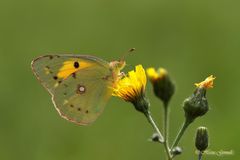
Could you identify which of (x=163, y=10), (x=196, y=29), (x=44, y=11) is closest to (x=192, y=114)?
(x=196, y=29)

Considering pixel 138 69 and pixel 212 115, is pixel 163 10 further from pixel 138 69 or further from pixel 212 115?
pixel 138 69

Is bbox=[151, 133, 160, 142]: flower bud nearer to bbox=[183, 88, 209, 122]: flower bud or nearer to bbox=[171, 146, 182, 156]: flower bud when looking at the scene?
bbox=[171, 146, 182, 156]: flower bud

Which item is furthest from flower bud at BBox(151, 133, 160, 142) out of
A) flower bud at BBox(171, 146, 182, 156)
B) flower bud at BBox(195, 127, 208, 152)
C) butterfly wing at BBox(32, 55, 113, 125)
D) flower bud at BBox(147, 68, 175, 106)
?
butterfly wing at BBox(32, 55, 113, 125)

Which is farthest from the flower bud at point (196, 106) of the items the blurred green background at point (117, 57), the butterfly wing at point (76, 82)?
the blurred green background at point (117, 57)

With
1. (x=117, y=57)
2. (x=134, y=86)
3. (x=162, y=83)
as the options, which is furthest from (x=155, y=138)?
(x=117, y=57)

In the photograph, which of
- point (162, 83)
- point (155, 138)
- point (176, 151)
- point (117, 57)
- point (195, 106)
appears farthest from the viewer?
point (117, 57)

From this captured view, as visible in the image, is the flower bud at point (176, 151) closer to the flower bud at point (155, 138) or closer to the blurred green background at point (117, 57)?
the flower bud at point (155, 138)

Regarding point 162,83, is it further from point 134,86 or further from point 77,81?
point 77,81
